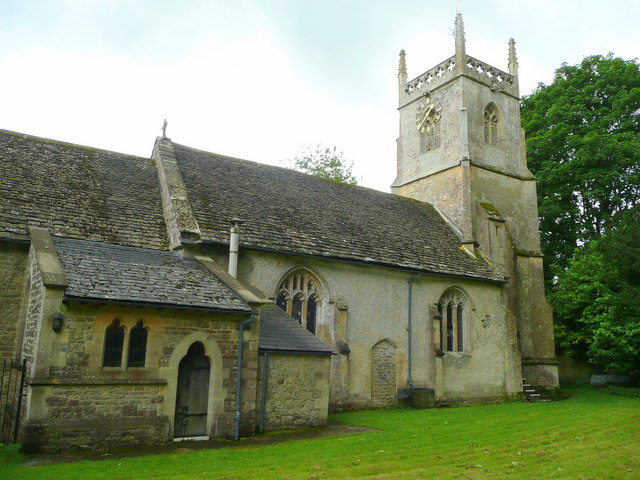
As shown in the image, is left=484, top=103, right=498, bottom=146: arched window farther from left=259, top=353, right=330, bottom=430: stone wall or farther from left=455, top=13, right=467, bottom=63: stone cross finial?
left=259, top=353, right=330, bottom=430: stone wall

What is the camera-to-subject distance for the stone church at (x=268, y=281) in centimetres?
1119

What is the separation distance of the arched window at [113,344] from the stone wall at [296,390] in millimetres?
3434

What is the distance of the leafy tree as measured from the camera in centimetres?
2273

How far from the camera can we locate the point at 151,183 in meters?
18.6

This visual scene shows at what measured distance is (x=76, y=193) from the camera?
1616 cm

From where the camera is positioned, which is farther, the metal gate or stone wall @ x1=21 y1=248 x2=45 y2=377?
the metal gate

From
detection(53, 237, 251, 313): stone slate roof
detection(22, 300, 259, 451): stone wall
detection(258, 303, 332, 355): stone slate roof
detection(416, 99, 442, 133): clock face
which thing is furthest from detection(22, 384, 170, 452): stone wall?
detection(416, 99, 442, 133): clock face

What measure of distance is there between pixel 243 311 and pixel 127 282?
270 centimetres

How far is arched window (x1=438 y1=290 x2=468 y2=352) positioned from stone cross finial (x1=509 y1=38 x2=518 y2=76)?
14.9 metres

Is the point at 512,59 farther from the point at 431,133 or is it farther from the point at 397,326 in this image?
the point at 397,326

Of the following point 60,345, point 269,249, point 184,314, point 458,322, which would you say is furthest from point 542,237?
point 60,345

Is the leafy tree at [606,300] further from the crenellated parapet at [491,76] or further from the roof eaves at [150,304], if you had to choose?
the roof eaves at [150,304]

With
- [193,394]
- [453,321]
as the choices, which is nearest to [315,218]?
[453,321]

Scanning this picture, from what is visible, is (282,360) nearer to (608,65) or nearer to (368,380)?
(368,380)
